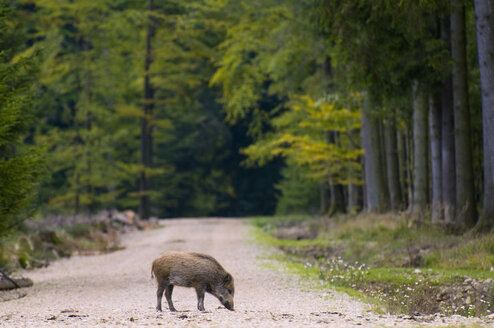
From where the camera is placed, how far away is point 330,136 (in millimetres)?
32281

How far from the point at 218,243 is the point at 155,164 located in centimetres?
3104

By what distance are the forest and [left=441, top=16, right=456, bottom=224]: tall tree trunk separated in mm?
37

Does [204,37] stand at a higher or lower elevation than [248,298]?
higher

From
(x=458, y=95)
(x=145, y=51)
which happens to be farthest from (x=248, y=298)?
(x=145, y=51)

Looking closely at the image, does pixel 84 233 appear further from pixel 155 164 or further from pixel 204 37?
pixel 155 164

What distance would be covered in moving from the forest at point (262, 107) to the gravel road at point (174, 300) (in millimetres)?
1838

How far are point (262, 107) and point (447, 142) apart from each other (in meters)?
39.4

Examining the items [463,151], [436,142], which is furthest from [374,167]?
[463,151]

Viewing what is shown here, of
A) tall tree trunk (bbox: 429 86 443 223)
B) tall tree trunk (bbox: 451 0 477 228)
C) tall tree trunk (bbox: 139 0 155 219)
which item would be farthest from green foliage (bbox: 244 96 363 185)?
tall tree trunk (bbox: 139 0 155 219)

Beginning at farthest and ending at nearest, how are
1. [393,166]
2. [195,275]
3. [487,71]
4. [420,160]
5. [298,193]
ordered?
[298,193] < [393,166] < [420,160] < [487,71] < [195,275]

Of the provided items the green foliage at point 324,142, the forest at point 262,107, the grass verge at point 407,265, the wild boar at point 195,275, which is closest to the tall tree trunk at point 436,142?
the forest at point 262,107

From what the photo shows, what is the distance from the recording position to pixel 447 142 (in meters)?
17.7

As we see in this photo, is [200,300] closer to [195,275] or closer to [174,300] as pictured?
[195,275]

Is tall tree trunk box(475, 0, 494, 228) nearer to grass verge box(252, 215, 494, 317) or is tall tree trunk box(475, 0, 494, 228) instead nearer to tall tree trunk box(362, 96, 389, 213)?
grass verge box(252, 215, 494, 317)
